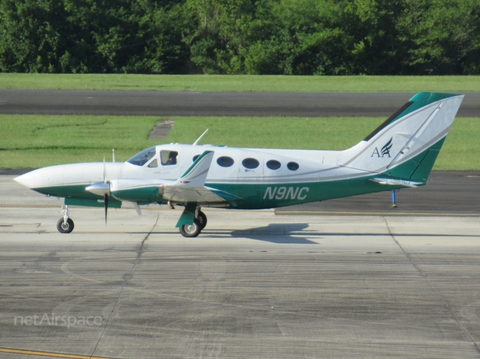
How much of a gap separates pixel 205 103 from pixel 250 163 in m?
27.2

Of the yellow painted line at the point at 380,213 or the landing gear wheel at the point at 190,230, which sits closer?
the landing gear wheel at the point at 190,230

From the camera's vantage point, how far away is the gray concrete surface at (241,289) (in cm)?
1003

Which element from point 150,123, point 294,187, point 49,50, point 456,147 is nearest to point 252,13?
point 49,50

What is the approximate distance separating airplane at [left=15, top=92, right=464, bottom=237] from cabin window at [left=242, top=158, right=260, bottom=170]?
0.03 m

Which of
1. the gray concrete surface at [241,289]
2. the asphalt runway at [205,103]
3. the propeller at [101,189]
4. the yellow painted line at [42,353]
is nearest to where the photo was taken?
the yellow painted line at [42,353]

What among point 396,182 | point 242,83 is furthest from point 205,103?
point 396,182

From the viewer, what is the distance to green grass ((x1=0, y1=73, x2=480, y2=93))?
50.3m

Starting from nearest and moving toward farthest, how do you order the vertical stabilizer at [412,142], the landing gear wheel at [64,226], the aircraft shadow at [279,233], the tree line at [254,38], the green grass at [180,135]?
the aircraft shadow at [279,233] < the landing gear wheel at [64,226] < the vertical stabilizer at [412,142] < the green grass at [180,135] < the tree line at [254,38]

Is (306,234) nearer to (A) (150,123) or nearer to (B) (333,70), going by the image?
(A) (150,123)

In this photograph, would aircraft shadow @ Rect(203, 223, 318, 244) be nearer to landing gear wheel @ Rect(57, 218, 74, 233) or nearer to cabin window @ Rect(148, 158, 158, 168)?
cabin window @ Rect(148, 158, 158, 168)

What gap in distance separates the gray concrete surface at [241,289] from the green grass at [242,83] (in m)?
32.9

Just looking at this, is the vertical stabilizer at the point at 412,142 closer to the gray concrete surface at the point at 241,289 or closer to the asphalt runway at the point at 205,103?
the gray concrete surface at the point at 241,289

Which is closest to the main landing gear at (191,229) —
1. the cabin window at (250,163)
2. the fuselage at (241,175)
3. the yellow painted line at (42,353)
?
the fuselage at (241,175)

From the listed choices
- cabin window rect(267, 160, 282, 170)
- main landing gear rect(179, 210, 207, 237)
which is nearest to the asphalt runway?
cabin window rect(267, 160, 282, 170)
